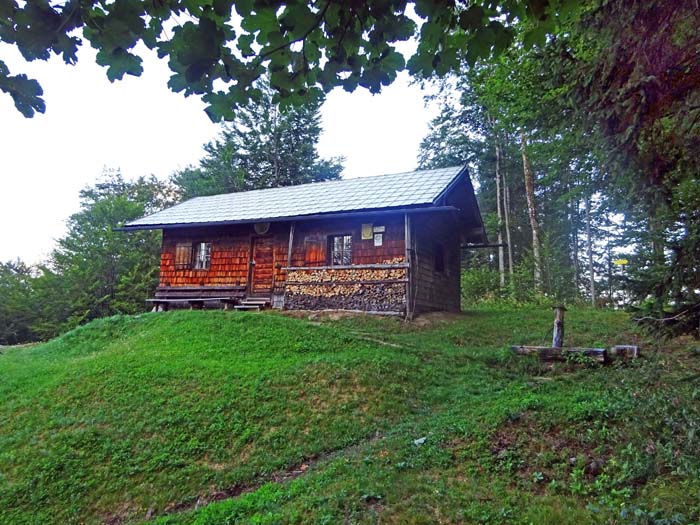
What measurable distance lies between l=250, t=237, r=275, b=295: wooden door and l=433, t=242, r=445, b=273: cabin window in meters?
5.43

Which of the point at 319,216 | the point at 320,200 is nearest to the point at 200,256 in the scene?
the point at 320,200

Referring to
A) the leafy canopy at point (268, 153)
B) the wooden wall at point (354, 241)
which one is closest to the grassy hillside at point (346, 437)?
the wooden wall at point (354, 241)

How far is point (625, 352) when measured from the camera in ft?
23.6

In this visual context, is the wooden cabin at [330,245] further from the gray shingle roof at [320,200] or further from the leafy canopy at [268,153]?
the leafy canopy at [268,153]

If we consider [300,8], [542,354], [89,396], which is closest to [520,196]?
[542,354]

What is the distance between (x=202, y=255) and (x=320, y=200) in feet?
16.2

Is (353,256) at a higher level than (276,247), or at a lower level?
lower

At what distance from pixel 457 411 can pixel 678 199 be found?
336 cm

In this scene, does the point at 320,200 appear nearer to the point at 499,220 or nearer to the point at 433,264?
the point at 433,264

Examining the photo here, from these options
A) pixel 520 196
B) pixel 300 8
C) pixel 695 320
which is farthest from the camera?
pixel 520 196

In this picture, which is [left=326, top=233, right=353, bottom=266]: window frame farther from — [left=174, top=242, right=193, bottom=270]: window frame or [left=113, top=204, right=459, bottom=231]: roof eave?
[left=174, top=242, right=193, bottom=270]: window frame

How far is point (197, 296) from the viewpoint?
1562 cm

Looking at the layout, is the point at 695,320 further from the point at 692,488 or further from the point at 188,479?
the point at 188,479

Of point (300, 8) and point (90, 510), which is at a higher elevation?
point (300, 8)
